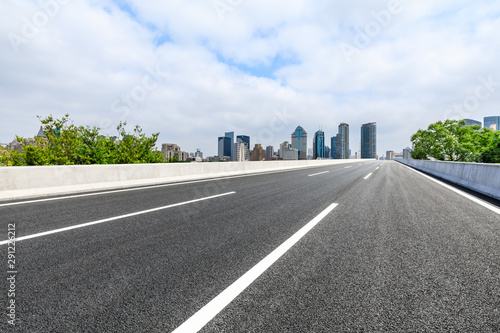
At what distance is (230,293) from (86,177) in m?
8.64

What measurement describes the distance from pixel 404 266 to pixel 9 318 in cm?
379

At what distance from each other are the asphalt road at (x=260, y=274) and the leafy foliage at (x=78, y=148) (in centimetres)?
1530

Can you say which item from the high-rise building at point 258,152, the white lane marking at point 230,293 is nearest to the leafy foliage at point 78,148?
the white lane marking at point 230,293

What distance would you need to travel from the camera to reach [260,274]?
2.52 meters

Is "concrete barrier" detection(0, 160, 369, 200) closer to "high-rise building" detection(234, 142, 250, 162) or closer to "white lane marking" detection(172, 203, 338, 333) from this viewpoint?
"white lane marking" detection(172, 203, 338, 333)

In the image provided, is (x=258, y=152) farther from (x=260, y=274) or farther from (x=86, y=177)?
(x=260, y=274)

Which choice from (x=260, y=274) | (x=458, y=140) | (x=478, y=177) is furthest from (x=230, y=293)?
(x=458, y=140)

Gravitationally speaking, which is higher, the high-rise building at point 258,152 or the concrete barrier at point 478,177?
the high-rise building at point 258,152

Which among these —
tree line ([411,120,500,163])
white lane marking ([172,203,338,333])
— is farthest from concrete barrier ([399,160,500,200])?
tree line ([411,120,500,163])

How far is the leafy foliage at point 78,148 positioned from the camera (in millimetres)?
16234

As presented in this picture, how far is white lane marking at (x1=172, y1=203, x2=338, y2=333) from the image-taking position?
5.80 ft

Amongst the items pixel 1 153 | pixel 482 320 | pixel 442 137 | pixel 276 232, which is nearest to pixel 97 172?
pixel 276 232

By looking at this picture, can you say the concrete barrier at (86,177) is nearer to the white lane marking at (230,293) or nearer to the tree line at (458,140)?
the white lane marking at (230,293)

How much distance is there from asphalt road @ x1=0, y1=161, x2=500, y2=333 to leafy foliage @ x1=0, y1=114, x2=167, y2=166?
1530 centimetres
